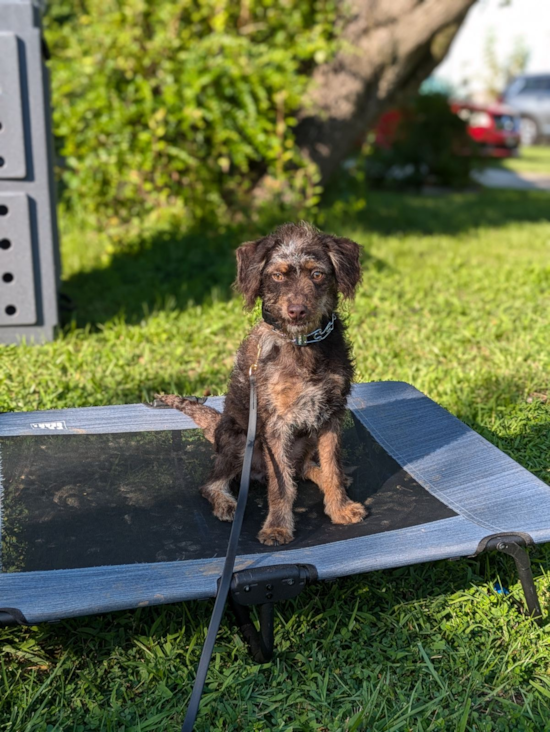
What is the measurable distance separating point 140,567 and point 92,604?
12.4 inches

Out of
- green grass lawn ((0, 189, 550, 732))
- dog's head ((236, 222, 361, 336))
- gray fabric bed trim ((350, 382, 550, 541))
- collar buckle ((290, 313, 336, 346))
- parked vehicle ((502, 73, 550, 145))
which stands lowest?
green grass lawn ((0, 189, 550, 732))

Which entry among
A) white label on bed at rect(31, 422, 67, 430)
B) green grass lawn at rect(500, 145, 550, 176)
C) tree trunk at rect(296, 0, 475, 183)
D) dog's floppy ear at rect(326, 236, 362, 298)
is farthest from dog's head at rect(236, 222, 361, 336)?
green grass lawn at rect(500, 145, 550, 176)

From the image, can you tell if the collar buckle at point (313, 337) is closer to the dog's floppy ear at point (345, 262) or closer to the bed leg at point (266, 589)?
the dog's floppy ear at point (345, 262)

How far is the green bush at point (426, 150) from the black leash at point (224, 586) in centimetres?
1121

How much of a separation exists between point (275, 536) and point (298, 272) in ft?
3.34

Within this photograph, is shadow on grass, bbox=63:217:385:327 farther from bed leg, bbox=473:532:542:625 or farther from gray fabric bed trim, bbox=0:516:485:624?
bed leg, bbox=473:532:542:625

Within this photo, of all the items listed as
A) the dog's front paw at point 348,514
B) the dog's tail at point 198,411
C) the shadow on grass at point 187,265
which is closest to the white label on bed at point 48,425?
the dog's tail at point 198,411

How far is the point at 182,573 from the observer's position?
2.63 meters

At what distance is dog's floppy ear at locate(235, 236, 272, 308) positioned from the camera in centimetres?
303

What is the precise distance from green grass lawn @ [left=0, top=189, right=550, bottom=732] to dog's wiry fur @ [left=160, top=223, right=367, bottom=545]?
1.33 ft

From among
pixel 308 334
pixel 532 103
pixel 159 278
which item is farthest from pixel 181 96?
pixel 532 103

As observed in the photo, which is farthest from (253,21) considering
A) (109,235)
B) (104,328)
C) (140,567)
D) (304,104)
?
(140,567)

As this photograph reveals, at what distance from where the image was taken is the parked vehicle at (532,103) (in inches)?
Answer: 956

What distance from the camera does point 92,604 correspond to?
239 cm
